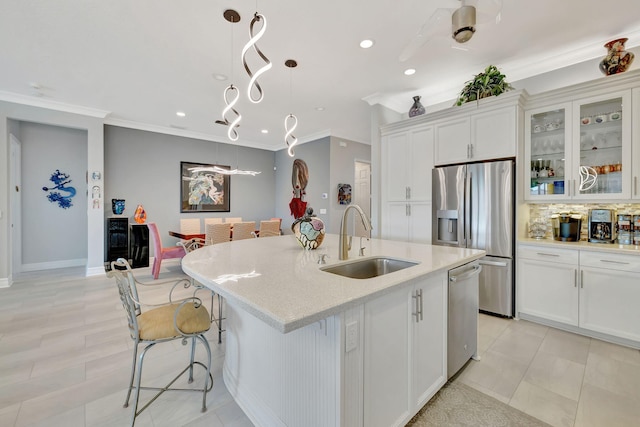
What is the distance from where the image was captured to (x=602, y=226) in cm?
276

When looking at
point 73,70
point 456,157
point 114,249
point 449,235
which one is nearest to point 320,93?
point 456,157

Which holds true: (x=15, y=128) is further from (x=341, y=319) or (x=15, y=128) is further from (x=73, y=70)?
(x=341, y=319)

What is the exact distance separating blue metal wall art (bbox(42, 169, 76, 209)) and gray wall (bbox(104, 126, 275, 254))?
0.73m

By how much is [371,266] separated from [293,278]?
0.82 meters

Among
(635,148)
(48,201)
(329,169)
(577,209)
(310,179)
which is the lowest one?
(577,209)

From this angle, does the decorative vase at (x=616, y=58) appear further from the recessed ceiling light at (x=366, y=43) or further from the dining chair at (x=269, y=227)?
the dining chair at (x=269, y=227)

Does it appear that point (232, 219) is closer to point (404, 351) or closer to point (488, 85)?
point (488, 85)

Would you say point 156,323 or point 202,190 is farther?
point 202,190

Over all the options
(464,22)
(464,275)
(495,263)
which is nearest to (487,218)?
(495,263)

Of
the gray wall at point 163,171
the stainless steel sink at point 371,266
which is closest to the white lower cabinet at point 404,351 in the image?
the stainless steel sink at point 371,266

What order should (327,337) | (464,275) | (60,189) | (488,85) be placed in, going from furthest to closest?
(60,189) < (488,85) < (464,275) < (327,337)

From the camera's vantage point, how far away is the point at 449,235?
11.1 ft

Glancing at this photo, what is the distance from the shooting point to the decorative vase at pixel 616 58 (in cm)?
253

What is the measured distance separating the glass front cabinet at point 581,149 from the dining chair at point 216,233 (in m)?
4.28
